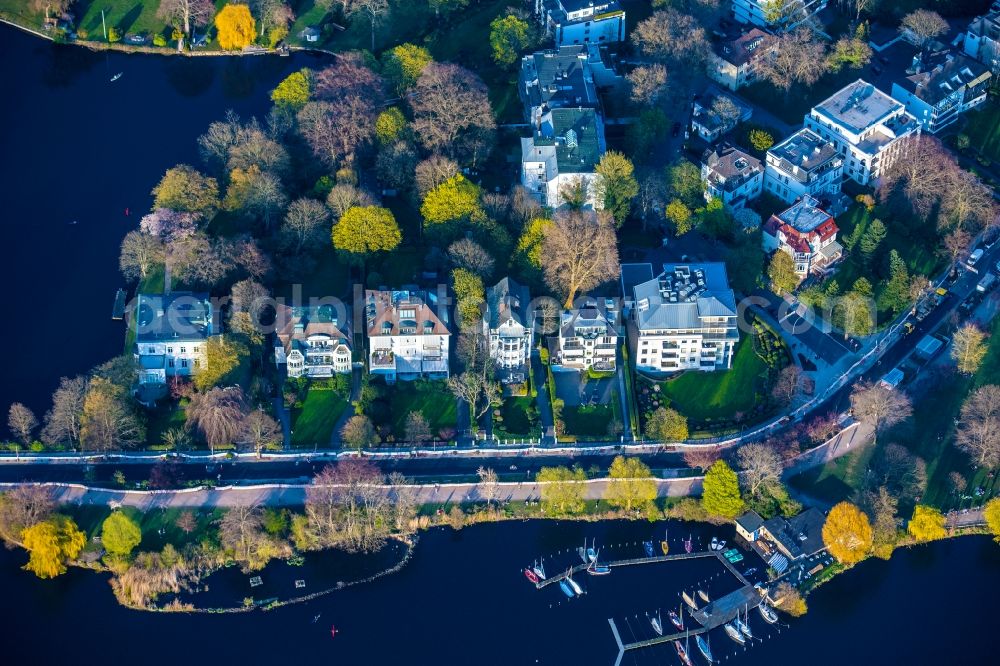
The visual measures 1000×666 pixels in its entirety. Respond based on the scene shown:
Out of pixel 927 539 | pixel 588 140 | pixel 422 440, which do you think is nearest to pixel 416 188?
pixel 588 140

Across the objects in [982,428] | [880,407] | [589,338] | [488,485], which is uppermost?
[589,338]

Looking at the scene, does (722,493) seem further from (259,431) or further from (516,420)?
(259,431)

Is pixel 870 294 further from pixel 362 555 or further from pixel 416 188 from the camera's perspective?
pixel 362 555

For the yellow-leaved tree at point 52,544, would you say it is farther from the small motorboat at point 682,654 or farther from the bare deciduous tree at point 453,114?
the bare deciduous tree at point 453,114

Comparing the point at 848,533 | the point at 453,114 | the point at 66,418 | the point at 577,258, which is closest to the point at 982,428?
the point at 848,533

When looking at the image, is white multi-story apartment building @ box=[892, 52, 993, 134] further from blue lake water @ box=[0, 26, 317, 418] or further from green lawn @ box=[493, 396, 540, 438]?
blue lake water @ box=[0, 26, 317, 418]
